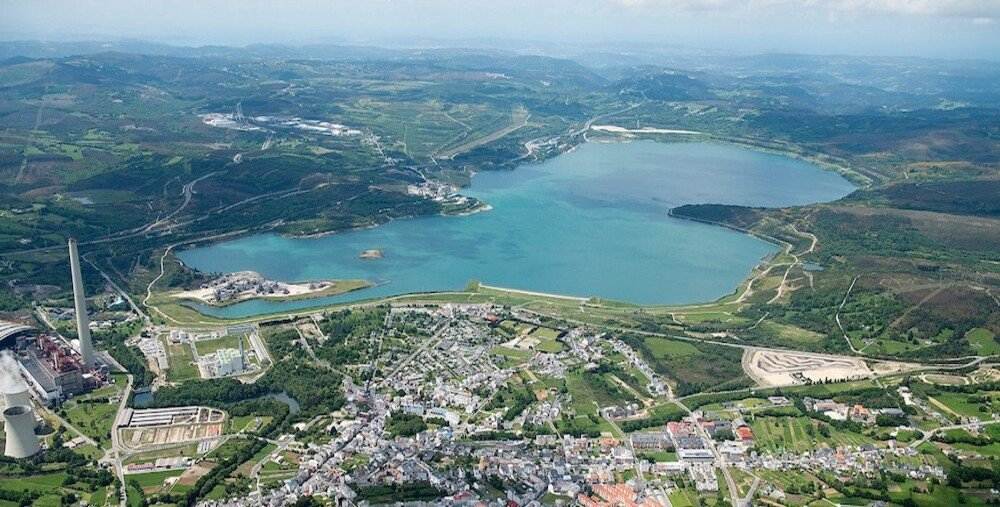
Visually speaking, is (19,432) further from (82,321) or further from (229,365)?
(229,365)

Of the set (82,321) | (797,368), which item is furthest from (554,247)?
(82,321)

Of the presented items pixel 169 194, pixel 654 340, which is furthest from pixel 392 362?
pixel 169 194

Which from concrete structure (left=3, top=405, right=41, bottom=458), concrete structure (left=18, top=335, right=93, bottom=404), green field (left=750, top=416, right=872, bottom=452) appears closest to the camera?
concrete structure (left=3, top=405, right=41, bottom=458)

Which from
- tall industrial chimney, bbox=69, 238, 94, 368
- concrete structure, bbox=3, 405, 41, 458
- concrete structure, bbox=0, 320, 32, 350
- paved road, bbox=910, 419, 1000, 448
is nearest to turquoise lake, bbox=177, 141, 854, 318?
concrete structure, bbox=0, 320, 32, 350

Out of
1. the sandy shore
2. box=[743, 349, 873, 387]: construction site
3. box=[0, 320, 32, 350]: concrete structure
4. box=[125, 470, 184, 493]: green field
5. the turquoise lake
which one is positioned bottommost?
the turquoise lake

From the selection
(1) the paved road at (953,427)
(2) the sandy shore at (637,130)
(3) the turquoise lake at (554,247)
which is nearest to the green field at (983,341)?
(1) the paved road at (953,427)

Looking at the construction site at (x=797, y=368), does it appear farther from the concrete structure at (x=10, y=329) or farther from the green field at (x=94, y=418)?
the concrete structure at (x=10, y=329)

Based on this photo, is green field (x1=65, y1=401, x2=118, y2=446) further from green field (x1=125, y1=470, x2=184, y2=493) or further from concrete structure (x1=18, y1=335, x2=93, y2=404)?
green field (x1=125, y1=470, x2=184, y2=493)
